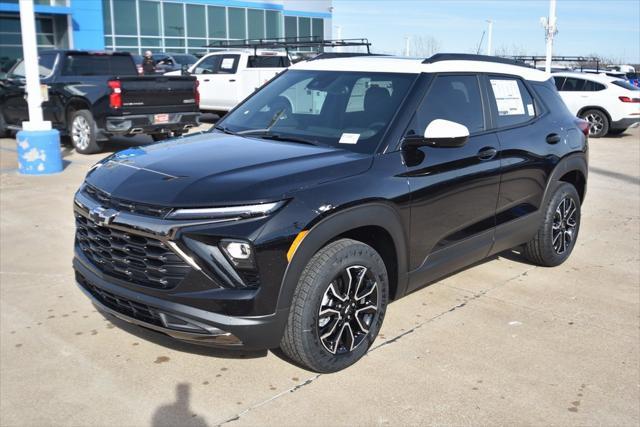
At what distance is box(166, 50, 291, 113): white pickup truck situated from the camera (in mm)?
17047

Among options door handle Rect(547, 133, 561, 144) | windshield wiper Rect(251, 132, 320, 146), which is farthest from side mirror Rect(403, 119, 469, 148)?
door handle Rect(547, 133, 561, 144)

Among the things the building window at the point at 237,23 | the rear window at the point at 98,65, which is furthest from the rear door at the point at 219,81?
the building window at the point at 237,23

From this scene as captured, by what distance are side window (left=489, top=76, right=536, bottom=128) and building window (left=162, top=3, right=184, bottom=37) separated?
31.9 m

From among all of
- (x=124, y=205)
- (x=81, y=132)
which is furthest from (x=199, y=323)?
(x=81, y=132)

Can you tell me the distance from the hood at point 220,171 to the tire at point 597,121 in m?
15.1

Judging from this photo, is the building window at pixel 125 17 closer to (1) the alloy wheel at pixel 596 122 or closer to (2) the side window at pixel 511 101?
(1) the alloy wheel at pixel 596 122

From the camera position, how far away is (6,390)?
11.7ft

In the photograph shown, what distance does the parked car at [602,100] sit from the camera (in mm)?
16609

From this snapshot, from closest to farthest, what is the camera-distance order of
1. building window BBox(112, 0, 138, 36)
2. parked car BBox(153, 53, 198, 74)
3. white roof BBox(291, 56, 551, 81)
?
white roof BBox(291, 56, 551, 81)
parked car BBox(153, 53, 198, 74)
building window BBox(112, 0, 138, 36)

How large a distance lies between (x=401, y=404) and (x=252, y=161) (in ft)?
5.19

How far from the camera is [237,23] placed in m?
38.2

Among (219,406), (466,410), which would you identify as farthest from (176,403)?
(466,410)

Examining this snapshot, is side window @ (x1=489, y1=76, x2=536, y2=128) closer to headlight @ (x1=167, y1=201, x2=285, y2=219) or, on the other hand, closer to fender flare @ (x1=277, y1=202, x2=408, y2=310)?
fender flare @ (x1=277, y1=202, x2=408, y2=310)

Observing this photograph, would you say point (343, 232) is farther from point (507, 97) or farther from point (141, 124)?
point (141, 124)
